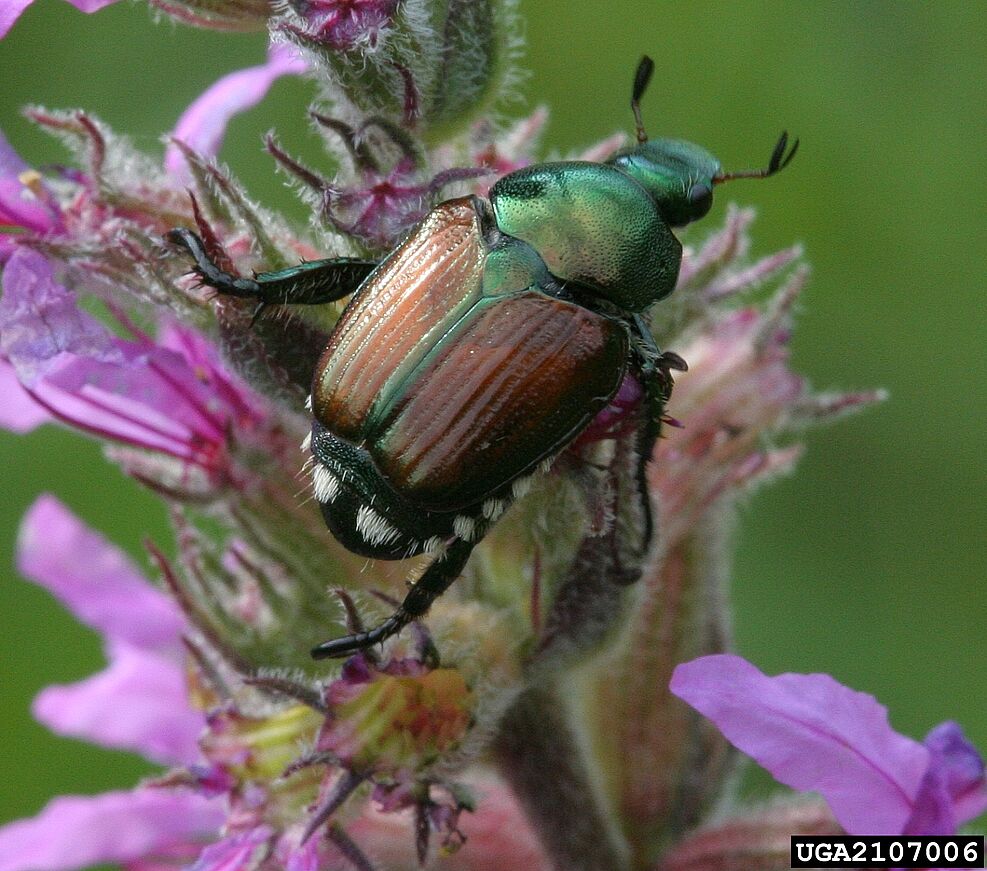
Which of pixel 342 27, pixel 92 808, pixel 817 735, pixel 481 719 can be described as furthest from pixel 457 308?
pixel 92 808

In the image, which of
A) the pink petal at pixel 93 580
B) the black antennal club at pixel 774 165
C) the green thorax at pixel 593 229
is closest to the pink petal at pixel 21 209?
the green thorax at pixel 593 229

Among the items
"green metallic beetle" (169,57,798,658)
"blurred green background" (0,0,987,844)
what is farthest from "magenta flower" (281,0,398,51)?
"blurred green background" (0,0,987,844)

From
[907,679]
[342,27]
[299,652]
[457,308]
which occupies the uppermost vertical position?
[342,27]

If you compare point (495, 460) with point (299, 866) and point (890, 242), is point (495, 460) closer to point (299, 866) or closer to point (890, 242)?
point (299, 866)

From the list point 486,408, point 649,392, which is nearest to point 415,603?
point 486,408

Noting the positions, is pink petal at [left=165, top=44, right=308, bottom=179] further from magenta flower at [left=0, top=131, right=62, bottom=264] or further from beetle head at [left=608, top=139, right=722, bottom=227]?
beetle head at [left=608, top=139, right=722, bottom=227]

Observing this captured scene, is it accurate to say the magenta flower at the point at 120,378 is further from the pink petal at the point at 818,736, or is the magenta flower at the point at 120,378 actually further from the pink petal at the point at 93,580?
the pink petal at the point at 818,736
